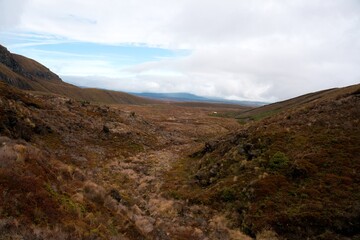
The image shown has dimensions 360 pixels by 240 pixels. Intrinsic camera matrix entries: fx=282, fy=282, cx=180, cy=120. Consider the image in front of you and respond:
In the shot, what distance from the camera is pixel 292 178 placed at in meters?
21.0

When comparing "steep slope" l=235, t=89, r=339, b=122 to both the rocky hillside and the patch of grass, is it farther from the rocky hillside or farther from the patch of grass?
the patch of grass

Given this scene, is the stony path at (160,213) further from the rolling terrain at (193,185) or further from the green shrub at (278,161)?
the green shrub at (278,161)

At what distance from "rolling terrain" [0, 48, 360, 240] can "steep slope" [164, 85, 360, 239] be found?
7 centimetres

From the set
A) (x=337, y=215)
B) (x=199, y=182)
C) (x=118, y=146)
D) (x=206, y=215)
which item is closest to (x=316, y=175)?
(x=337, y=215)

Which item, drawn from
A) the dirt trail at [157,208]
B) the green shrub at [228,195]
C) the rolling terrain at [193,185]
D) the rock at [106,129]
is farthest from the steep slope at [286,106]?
the green shrub at [228,195]

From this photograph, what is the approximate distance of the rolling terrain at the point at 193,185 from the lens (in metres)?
11.7

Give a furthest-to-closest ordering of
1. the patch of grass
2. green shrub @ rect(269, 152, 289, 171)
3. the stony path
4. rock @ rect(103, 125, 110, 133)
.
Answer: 1. rock @ rect(103, 125, 110, 133)
2. green shrub @ rect(269, 152, 289, 171)
3. the stony path
4. the patch of grass

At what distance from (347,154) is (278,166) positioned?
17.0 feet

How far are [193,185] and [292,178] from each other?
8868mm

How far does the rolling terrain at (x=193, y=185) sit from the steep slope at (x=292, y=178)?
7 cm

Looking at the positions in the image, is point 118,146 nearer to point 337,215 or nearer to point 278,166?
point 278,166

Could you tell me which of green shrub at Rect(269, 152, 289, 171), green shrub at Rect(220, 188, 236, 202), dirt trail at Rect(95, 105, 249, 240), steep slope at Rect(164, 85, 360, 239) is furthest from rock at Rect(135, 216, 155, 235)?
green shrub at Rect(269, 152, 289, 171)

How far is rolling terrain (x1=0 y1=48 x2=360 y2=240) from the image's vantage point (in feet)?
38.3

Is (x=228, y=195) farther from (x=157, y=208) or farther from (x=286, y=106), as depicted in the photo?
(x=286, y=106)
